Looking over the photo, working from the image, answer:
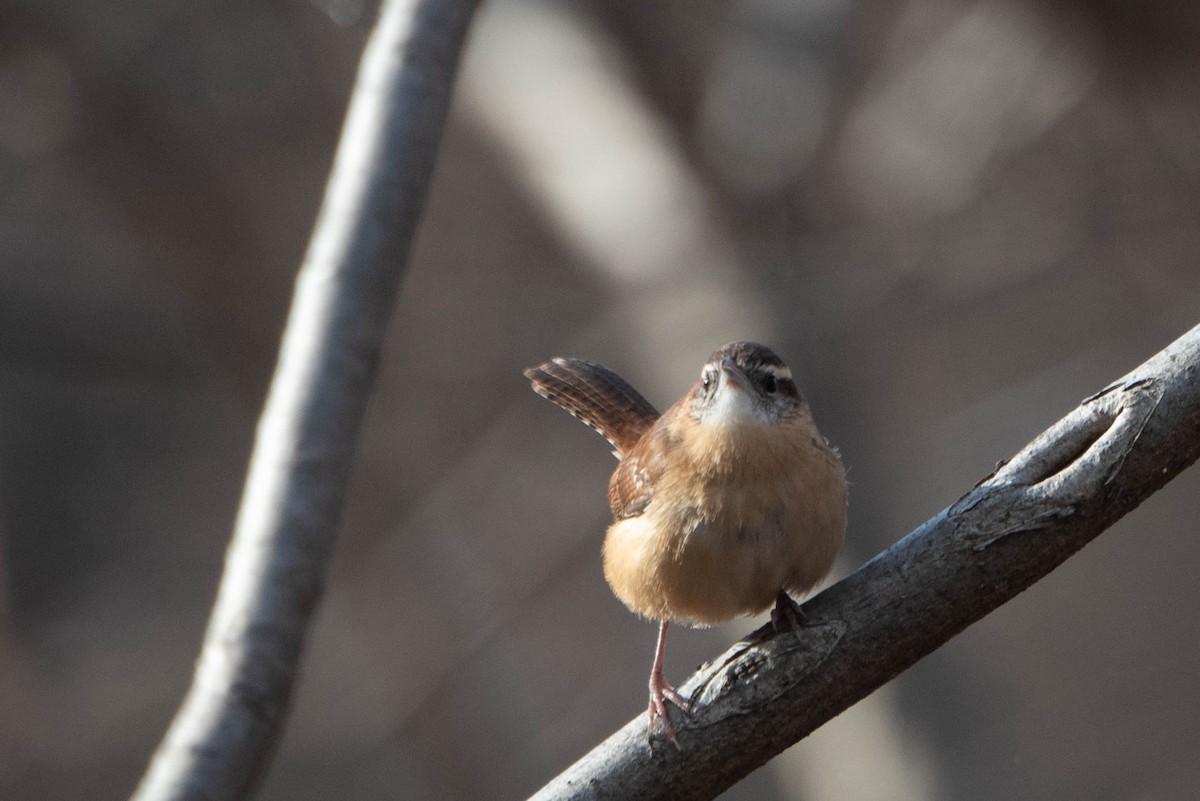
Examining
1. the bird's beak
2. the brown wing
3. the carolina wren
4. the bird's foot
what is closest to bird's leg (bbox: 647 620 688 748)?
the bird's foot

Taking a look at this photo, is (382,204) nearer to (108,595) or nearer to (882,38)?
(882,38)

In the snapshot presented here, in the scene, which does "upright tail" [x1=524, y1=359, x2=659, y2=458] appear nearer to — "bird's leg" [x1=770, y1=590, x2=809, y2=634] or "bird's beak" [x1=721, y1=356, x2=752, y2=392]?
"bird's beak" [x1=721, y1=356, x2=752, y2=392]

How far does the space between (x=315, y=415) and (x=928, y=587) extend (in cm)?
97

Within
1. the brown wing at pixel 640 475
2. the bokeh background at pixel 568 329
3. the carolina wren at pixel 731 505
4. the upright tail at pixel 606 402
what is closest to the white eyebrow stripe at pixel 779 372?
the carolina wren at pixel 731 505

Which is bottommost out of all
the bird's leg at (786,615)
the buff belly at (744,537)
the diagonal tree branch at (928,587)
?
the diagonal tree branch at (928,587)

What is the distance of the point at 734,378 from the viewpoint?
2.63 meters

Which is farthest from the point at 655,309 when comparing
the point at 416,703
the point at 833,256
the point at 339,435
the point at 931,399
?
the point at 339,435

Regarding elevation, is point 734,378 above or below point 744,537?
above

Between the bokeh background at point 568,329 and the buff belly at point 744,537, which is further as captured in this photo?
the bokeh background at point 568,329

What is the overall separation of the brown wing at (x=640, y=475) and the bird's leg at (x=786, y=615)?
1.26 ft

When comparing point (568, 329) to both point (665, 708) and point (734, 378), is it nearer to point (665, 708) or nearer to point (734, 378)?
point (734, 378)

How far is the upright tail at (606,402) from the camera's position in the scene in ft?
11.0

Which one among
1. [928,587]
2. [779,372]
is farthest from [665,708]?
[779,372]

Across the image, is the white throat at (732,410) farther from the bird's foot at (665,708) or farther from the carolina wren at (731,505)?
the bird's foot at (665,708)
